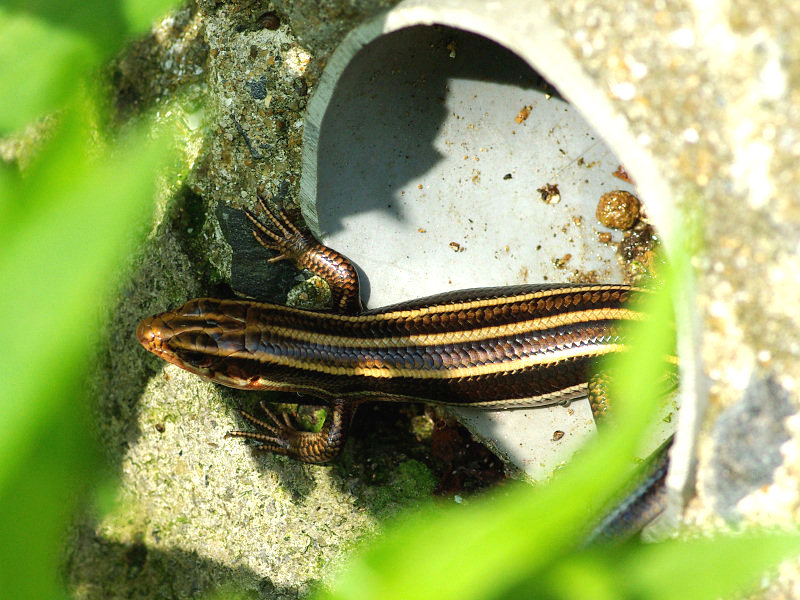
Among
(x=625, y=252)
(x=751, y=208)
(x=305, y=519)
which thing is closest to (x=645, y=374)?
(x=751, y=208)

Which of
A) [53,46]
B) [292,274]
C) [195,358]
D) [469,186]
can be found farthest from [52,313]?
[292,274]

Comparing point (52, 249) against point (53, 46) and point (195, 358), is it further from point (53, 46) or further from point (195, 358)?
point (195, 358)

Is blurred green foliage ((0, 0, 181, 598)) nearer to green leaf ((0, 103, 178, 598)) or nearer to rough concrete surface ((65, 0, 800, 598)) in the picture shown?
green leaf ((0, 103, 178, 598))

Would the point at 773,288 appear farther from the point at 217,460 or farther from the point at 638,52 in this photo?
the point at 217,460

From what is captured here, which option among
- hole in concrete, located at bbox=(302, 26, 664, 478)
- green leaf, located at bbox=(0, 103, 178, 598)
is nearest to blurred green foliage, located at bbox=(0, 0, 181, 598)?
green leaf, located at bbox=(0, 103, 178, 598)

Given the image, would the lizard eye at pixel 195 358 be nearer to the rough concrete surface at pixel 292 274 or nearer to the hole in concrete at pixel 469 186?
the rough concrete surface at pixel 292 274
